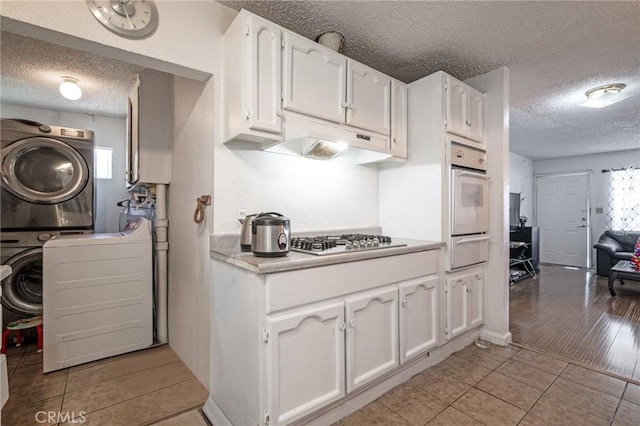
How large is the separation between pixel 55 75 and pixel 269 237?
9.21 feet

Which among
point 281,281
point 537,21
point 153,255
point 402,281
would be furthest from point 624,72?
point 153,255

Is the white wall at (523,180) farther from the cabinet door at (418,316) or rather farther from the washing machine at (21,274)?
the washing machine at (21,274)

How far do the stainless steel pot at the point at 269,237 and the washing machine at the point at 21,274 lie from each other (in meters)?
2.55

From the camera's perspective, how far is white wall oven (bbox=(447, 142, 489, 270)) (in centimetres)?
226

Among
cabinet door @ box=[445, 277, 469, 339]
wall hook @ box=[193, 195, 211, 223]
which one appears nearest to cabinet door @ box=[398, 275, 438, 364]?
cabinet door @ box=[445, 277, 469, 339]

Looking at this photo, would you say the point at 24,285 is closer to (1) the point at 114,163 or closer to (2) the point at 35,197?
(2) the point at 35,197

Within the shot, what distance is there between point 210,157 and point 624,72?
11.7 feet

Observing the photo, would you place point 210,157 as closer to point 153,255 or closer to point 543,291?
point 153,255

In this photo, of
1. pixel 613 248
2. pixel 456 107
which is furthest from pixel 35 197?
pixel 613 248

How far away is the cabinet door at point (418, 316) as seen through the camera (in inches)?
74.5

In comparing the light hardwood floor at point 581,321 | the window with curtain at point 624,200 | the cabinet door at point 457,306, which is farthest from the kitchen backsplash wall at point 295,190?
the window with curtain at point 624,200

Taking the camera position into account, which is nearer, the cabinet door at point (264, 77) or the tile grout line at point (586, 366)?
the cabinet door at point (264, 77)

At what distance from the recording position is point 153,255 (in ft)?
8.62

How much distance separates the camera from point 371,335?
1.72 m
